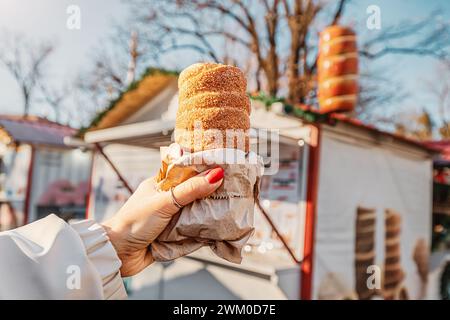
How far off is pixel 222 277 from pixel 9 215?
10.1 meters

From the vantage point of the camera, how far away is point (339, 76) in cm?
530

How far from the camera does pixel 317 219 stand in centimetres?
495

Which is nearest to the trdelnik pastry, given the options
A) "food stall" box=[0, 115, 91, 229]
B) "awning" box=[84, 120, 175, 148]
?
"awning" box=[84, 120, 175, 148]

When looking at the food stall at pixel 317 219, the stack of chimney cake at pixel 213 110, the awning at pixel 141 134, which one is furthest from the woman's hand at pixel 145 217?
the awning at pixel 141 134

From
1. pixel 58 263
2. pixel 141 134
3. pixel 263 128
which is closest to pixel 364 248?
pixel 263 128

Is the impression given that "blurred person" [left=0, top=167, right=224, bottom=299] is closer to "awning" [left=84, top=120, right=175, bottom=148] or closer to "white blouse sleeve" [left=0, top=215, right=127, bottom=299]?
"white blouse sleeve" [left=0, top=215, right=127, bottom=299]

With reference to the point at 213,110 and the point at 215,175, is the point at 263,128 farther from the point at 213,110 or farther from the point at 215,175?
the point at 215,175

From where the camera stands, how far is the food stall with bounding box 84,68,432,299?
482 centimetres

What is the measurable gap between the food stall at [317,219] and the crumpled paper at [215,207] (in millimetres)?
2827

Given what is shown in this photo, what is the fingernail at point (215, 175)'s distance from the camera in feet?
4.71

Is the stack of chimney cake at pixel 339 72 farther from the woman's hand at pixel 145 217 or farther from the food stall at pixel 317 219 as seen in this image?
the woman's hand at pixel 145 217

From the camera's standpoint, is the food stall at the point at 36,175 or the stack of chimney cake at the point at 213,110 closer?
the stack of chimney cake at the point at 213,110

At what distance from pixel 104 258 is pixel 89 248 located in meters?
0.07
